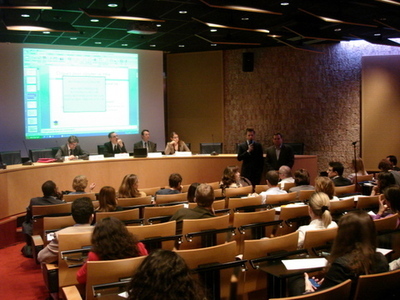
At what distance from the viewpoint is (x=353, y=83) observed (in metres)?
12.1

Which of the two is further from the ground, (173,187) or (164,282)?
(164,282)

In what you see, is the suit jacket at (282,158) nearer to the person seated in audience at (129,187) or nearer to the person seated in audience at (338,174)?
the person seated in audience at (338,174)

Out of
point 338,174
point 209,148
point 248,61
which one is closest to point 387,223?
point 338,174

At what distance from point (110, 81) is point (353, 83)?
640 centimetres

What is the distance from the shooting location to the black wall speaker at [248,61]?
41.9 ft

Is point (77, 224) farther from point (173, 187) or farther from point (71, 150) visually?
point (71, 150)

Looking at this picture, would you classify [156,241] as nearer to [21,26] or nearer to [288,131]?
[21,26]

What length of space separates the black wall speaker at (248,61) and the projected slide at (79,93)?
10.0 feet

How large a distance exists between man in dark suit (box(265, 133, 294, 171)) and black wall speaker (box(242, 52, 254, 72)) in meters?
4.22

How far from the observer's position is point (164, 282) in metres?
1.63

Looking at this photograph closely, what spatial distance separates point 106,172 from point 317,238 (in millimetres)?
6018

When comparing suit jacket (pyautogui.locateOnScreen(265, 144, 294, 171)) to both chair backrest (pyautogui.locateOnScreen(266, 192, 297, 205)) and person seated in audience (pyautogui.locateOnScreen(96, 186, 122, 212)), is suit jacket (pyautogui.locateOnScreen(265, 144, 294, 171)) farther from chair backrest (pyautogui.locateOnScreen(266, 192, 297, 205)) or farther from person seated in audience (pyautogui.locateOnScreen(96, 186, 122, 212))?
person seated in audience (pyautogui.locateOnScreen(96, 186, 122, 212))


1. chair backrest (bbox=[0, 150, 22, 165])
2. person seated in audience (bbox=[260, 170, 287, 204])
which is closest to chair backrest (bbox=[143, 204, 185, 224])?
person seated in audience (bbox=[260, 170, 287, 204])

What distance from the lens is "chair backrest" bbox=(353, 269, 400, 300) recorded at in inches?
99.1
